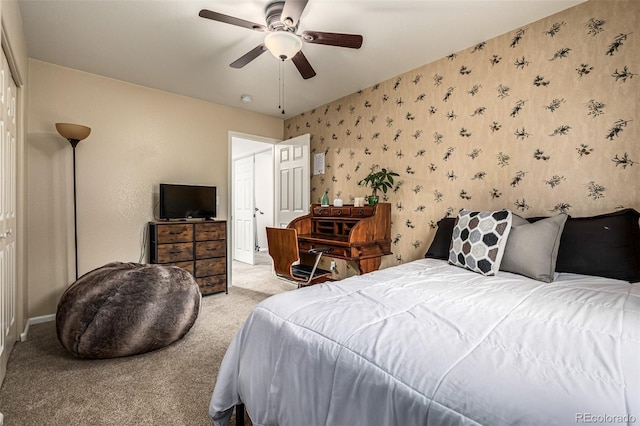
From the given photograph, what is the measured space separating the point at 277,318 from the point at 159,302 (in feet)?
4.57

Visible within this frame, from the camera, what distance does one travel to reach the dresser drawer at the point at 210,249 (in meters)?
3.46

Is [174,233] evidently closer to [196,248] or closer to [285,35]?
[196,248]

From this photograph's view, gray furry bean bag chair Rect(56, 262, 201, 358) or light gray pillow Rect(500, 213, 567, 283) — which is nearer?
light gray pillow Rect(500, 213, 567, 283)

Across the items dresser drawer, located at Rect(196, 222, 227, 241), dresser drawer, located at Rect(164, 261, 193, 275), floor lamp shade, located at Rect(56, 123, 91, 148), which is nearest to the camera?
floor lamp shade, located at Rect(56, 123, 91, 148)

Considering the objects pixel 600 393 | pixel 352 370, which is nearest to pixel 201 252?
pixel 352 370

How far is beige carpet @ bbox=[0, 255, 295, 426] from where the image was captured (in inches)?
59.2

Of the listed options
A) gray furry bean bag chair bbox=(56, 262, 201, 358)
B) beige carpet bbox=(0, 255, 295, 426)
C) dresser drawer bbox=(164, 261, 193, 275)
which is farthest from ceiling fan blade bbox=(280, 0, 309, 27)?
dresser drawer bbox=(164, 261, 193, 275)

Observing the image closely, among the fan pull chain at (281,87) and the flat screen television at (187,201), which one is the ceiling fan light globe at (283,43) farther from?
the flat screen television at (187,201)

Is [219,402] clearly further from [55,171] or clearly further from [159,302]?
[55,171]

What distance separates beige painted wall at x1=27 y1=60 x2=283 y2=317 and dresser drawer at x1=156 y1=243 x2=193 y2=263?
0.42m

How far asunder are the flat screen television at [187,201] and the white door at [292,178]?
110 cm

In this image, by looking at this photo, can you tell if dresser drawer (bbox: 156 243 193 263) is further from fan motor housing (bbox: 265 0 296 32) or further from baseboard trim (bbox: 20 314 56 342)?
fan motor housing (bbox: 265 0 296 32)

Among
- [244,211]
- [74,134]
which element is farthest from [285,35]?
[244,211]

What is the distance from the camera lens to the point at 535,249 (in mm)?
1778
